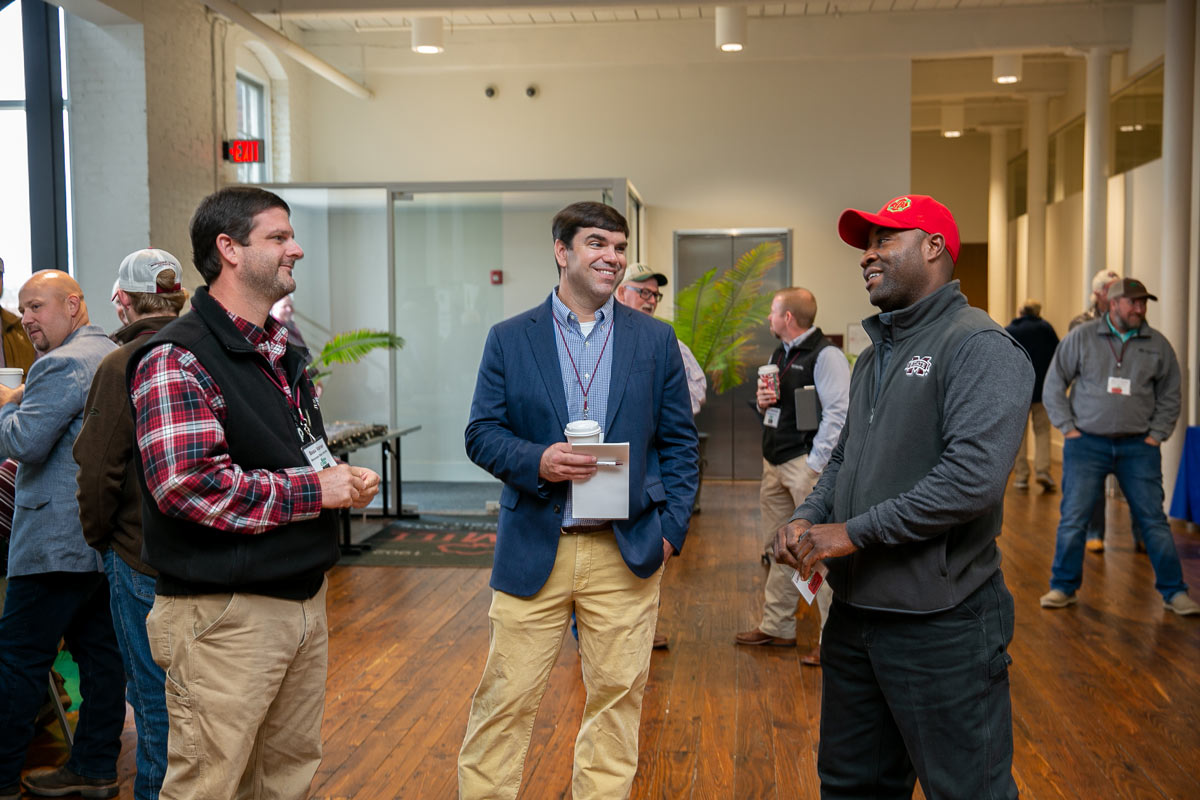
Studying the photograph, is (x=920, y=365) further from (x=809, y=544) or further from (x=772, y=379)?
(x=772, y=379)

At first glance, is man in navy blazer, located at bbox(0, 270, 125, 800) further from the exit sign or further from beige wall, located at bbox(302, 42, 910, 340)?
beige wall, located at bbox(302, 42, 910, 340)

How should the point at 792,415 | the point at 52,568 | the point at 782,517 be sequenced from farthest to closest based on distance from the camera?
the point at 782,517 < the point at 792,415 < the point at 52,568

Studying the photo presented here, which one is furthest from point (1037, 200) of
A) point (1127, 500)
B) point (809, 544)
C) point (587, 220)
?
point (809, 544)

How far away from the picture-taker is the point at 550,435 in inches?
105

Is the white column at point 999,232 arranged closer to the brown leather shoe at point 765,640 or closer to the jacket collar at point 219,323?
the brown leather shoe at point 765,640

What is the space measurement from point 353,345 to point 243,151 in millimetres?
1918

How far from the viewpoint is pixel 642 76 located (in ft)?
35.0

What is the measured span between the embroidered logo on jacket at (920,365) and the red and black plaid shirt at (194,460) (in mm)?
1250

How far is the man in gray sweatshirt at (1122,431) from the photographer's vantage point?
543cm

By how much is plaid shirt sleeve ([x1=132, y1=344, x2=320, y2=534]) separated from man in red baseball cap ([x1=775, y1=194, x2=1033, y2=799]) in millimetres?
1099

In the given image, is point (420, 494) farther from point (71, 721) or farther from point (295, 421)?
point (295, 421)

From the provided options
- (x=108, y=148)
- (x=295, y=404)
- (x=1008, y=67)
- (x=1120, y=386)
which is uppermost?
(x=1008, y=67)

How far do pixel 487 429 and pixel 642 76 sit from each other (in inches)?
342

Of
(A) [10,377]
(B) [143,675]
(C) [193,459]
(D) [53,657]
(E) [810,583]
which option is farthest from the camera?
(A) [10,377]
